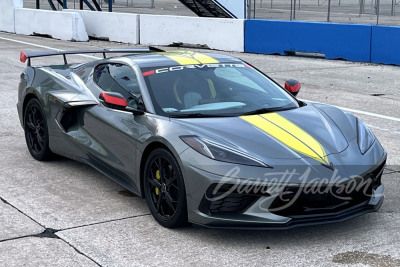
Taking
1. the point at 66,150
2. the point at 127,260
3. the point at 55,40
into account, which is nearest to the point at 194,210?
the point at 127,260

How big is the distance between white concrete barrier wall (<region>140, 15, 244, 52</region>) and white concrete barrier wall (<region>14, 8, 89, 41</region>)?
2.41 meters

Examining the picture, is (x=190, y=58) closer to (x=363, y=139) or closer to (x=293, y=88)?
(x=293, y=88)

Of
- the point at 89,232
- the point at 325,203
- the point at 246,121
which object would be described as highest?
the point at 246,121

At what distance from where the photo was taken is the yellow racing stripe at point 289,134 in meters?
5.21

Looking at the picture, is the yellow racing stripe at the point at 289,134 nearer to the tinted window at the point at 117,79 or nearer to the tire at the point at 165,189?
the tire at the point at 165,189

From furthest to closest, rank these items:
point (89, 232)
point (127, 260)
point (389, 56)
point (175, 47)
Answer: point (175, 47), point (389, 56), point (89, 232), point (127, 260)

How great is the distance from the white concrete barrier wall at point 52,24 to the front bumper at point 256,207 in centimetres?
1955

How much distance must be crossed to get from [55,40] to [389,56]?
40.2 feet

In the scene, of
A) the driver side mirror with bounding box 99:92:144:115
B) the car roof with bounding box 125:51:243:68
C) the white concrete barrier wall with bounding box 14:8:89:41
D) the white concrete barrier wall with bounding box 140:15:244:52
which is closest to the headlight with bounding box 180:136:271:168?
the driver side mirror with bounding box 99:92:144:115

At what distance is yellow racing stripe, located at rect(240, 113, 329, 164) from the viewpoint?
5.21m

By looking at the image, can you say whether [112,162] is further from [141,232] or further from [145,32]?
[145,32]

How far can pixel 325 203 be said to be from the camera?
498cm

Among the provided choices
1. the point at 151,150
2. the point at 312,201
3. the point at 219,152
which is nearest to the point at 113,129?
the point at 151,150

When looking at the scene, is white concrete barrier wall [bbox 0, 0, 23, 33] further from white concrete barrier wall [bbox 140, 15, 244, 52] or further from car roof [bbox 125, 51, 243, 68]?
car roof [bbox 125, 51, 243, 68]
